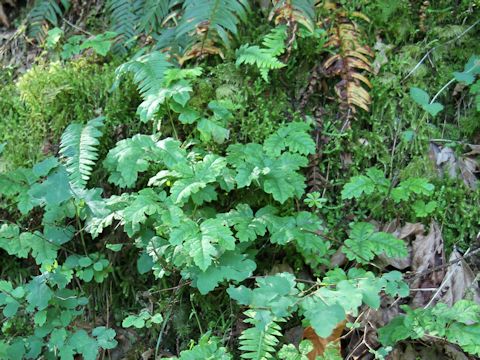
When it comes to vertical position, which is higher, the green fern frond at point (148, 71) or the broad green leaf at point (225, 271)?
the green fern frond at point (148, 71)

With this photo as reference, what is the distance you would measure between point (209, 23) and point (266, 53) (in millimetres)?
500

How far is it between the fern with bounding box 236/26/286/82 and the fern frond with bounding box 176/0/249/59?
→ 0.62 feet

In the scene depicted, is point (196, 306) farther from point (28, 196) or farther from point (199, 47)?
point (199, 47)

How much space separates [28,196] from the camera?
11.2 ft

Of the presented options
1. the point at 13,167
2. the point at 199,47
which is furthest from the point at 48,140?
the point at 199,47

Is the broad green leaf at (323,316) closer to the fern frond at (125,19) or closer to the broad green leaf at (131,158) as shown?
the broad green leaf at (131,158)

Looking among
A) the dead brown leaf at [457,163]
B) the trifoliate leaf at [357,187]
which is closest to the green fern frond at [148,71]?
the trifoliate leaf at [357,187]

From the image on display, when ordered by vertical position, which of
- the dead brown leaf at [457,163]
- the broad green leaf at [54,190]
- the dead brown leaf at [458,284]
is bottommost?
the dead brown leaf at [458,284]

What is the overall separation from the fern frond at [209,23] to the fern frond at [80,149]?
2.86 ft

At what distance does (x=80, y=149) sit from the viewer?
12.0 feet

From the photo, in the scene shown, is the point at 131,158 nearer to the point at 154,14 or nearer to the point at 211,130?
the point at 211,130

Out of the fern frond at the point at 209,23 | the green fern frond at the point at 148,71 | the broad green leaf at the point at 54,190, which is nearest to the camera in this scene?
the broad green leaf at the point at 54,190

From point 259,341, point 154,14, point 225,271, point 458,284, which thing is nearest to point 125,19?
point 154,14

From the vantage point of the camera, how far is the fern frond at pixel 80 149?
11.7ft
